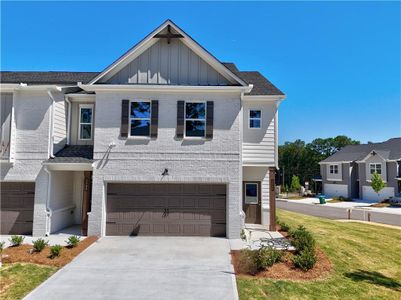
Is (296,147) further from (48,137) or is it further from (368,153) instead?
(48,137)

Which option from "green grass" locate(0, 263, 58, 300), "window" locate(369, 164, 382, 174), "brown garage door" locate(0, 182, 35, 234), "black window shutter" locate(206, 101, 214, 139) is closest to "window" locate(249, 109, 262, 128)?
"black window shutter" locate(206, 101, 214, 139)

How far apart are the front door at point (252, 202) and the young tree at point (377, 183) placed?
2842 centimetres

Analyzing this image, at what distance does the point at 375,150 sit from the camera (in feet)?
132

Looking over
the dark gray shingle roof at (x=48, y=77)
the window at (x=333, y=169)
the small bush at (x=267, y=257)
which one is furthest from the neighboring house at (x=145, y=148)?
the window at (x=333, y=169)

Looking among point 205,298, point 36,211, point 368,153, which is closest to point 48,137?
point 36,211

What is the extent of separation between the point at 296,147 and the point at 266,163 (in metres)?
63.6

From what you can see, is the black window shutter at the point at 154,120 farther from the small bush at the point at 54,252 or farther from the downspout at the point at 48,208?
the small bush at the point at 54,252

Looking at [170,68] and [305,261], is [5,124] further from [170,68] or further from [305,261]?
[305,261]

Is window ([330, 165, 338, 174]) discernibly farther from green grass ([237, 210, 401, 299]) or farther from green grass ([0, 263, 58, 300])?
green grass ([0, 263, 58, 300])

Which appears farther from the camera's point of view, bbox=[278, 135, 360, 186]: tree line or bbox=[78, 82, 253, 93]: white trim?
bbox=[278, 135, 360, 186]: tree line

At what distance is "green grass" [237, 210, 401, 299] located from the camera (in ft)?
24.8

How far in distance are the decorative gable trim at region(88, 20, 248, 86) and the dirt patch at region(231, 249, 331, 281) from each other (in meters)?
7.62

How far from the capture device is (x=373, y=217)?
2430cm

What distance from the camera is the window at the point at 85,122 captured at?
14070mm
